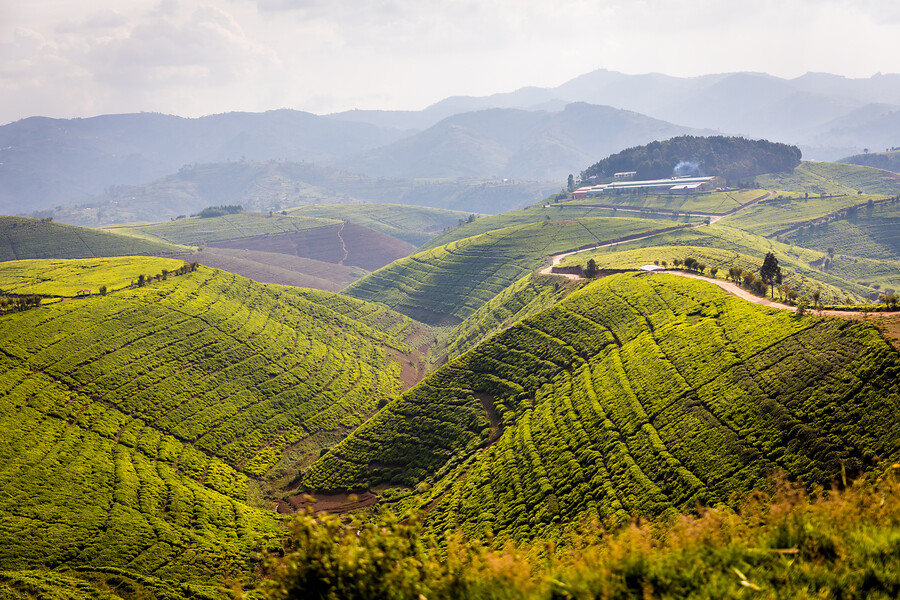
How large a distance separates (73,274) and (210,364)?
2279 inches

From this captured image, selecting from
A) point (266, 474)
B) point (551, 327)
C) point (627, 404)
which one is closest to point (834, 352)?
point (627, 404)

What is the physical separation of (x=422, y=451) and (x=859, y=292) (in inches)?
5866

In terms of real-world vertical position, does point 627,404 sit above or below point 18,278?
below

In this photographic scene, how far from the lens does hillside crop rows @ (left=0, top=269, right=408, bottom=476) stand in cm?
7831

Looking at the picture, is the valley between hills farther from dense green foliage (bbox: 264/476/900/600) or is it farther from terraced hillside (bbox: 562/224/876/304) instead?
terraced hillside (bbox: 562/224/876/304)

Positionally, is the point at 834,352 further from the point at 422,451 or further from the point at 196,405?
the point at 196,405

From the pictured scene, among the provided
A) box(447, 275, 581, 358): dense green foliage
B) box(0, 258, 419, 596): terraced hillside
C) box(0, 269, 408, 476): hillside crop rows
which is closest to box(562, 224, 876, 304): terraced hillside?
box(447, 275, 581, 358): dense green foliage

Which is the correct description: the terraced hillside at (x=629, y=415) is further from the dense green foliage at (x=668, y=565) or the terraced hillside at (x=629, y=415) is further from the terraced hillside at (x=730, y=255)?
the terraced hillside at (x=730, y=255)

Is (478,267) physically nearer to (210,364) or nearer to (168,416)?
(210,364)

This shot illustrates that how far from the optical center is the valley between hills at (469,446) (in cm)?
1390

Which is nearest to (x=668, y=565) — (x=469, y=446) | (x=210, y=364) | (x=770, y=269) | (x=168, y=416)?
(x=469, y=446)

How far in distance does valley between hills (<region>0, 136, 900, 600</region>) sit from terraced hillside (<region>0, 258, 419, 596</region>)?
1.24 ft

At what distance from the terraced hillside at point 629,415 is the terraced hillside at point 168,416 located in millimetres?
14448

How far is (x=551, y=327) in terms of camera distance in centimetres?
8119
